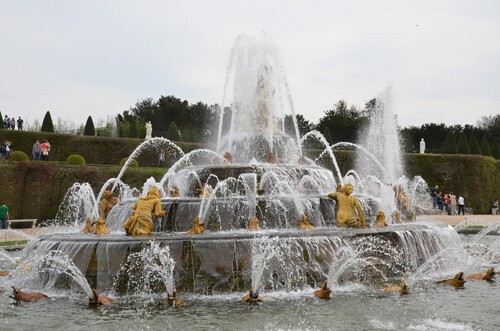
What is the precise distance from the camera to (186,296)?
940 centimetres

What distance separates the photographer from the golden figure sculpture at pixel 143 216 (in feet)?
35.9

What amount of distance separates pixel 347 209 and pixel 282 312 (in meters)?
4.54

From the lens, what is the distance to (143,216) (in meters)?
11.0

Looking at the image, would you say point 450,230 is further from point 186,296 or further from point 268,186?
point 186,296

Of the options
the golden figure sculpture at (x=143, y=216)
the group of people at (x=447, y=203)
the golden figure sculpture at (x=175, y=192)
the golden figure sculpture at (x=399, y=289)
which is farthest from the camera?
the group of people at (x=447, y=203)

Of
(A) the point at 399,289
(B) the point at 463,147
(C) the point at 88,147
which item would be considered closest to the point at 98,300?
(A) the point at 399,289

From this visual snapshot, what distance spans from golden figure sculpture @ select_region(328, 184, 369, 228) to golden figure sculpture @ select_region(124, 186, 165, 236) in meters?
3.47

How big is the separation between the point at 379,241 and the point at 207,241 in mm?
3201

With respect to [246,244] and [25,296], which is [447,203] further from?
[25,296]

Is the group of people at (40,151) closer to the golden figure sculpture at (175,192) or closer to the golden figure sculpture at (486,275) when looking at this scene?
the golden figure sculpture at (175,192)

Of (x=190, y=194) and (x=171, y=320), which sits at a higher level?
(x=190, y=194)

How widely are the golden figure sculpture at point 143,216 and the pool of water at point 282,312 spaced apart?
158cm

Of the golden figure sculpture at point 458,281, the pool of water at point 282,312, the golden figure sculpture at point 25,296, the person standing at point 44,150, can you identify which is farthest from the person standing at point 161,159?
the golden figure sculpture at point 458,281

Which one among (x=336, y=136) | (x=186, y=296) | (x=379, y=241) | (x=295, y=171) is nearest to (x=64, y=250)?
(x=186, y=296)
